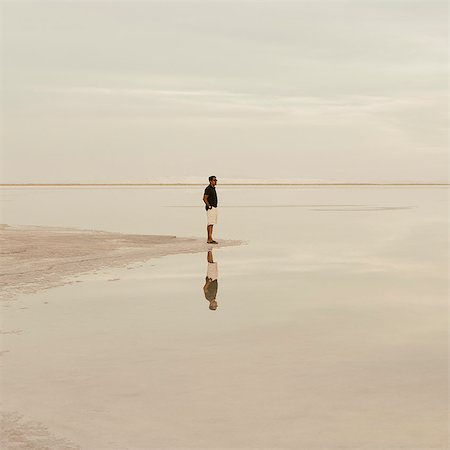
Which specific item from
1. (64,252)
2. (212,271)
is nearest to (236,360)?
(212,271)

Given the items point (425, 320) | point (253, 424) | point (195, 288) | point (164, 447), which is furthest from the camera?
point (195, 288)

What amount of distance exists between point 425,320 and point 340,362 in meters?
2.97

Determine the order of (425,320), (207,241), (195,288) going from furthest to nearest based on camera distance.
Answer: (207,241), (195,288), (425,320)

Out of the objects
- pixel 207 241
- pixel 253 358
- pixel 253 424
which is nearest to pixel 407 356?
pixel 253 358

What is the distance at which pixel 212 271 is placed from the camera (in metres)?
15.9

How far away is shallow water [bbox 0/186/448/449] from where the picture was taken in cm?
575

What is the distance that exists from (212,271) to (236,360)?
26.2ft

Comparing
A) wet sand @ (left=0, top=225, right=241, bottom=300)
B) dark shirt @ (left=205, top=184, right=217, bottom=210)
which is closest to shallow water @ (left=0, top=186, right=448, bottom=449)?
wet sand @ (left=0, top=225, right=241, bottom=300)

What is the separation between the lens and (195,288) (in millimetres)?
13328

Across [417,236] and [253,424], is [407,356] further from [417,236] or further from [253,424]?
[417,236]

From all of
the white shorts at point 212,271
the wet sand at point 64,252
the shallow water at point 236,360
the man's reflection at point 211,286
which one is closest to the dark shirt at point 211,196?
the wet sand at point 64,252

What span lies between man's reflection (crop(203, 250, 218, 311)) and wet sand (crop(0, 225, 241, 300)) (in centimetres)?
232

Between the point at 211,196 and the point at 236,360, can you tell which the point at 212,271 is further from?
the point at 236,360

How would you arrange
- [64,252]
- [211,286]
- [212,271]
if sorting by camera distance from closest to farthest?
[211,286]
[212,271]
[64,252]
